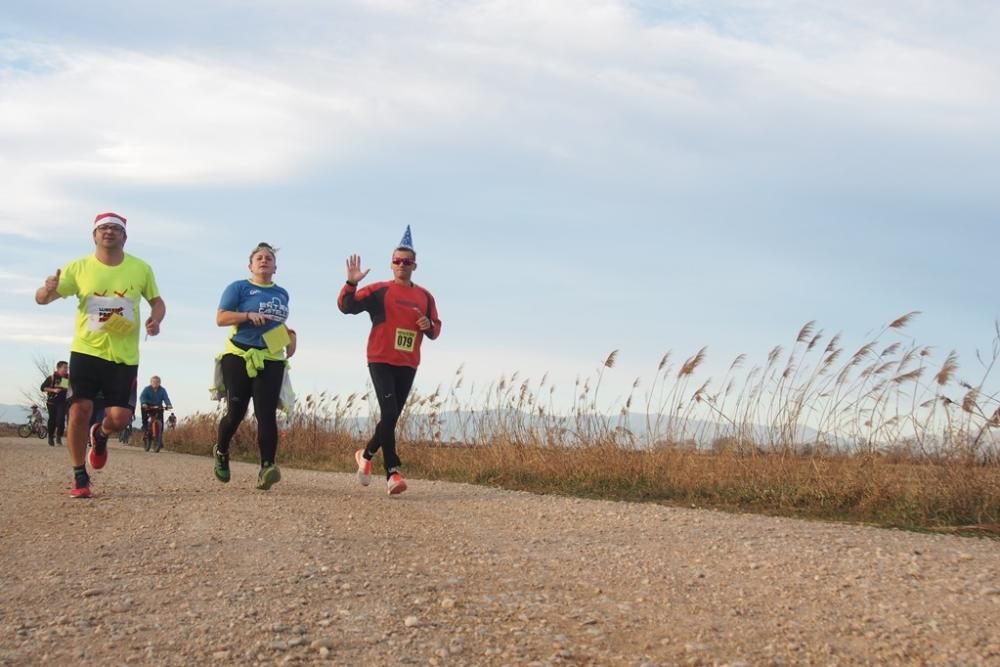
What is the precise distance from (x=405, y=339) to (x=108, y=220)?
2.42 m

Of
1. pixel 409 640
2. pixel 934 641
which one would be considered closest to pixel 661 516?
pixel 934 641

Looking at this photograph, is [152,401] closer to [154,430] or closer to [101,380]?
[154,430]

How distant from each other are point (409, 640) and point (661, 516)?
3.73 meters

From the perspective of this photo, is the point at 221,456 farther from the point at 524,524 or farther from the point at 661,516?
the point at 661,516

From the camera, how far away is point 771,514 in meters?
7.58

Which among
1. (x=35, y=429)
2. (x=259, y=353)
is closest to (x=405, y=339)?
(x=259, y=353)

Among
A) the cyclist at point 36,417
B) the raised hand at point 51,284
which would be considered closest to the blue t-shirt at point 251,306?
the raised hand at point 51,284

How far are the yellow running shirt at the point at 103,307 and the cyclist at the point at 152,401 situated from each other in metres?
12.7

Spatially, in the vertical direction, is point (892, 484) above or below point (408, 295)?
below

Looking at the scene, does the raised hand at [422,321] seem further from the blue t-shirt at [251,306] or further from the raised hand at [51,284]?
the raised hand at [51,284]

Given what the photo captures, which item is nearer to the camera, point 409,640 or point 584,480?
point 409,640

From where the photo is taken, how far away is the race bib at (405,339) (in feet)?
27.2

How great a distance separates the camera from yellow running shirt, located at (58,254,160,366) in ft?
24.4

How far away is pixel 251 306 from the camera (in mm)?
8141
